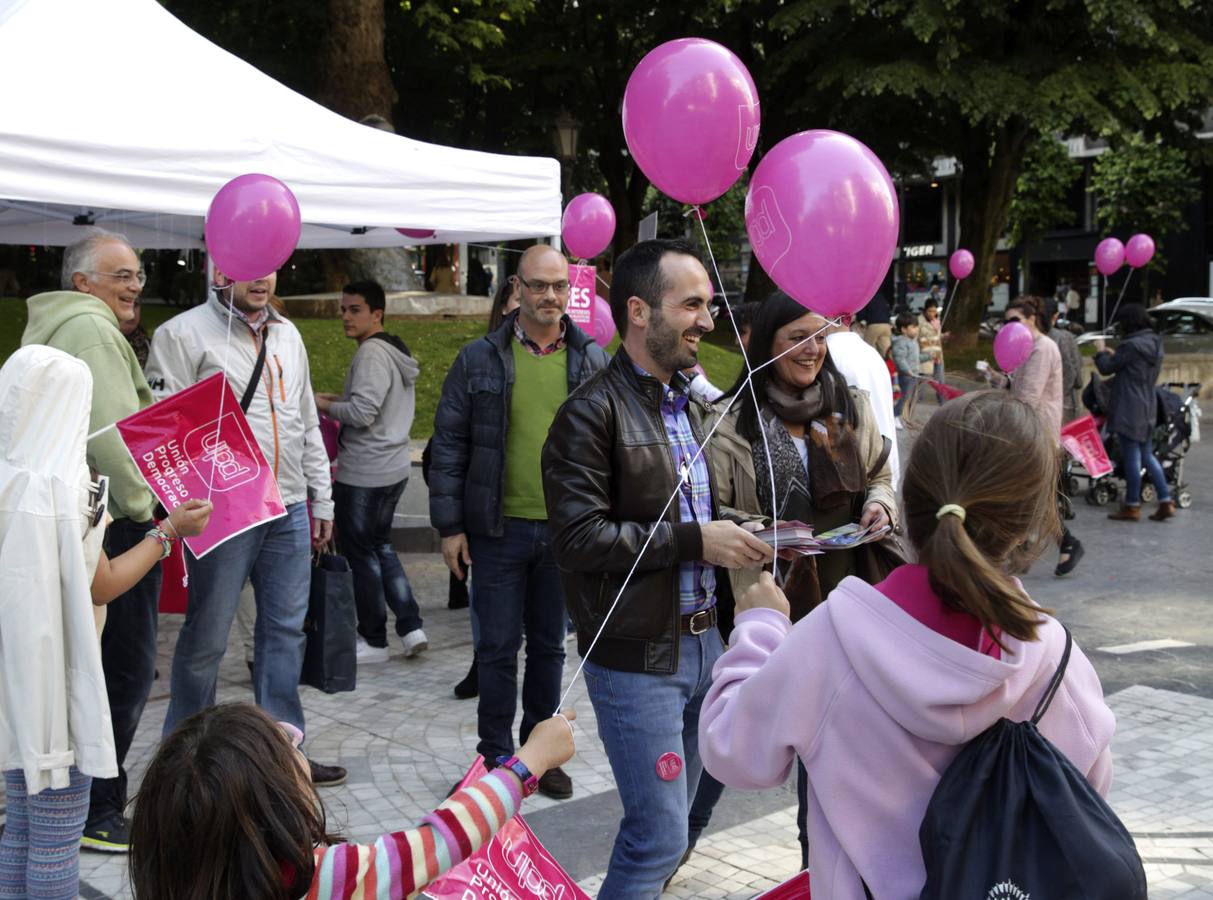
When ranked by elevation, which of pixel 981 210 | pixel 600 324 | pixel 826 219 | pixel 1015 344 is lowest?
pixel 1015 344

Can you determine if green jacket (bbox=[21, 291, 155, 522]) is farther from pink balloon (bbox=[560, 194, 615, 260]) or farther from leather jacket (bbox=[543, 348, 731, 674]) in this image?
pink balloon (bbox=[560, 194, 615, 260])

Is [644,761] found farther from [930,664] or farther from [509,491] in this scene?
[509,491]

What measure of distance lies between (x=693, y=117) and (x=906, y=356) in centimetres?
1363

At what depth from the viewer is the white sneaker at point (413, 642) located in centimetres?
654

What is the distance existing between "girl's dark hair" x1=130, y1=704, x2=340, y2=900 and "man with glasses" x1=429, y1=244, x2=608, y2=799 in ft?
9.07

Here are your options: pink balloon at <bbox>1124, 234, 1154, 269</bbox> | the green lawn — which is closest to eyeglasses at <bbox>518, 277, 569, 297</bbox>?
the green lawn

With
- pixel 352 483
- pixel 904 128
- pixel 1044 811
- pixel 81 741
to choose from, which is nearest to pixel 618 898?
pixel 81 741

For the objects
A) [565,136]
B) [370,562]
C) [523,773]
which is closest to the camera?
[523,773]

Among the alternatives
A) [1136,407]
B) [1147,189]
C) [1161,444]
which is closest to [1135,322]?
[1136,407]

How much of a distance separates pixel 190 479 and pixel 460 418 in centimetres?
106

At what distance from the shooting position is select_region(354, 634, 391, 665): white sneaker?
6512 mm

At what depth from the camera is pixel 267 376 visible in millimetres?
4777

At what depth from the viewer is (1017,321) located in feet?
31.9

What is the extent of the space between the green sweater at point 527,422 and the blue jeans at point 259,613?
32.7 inches
